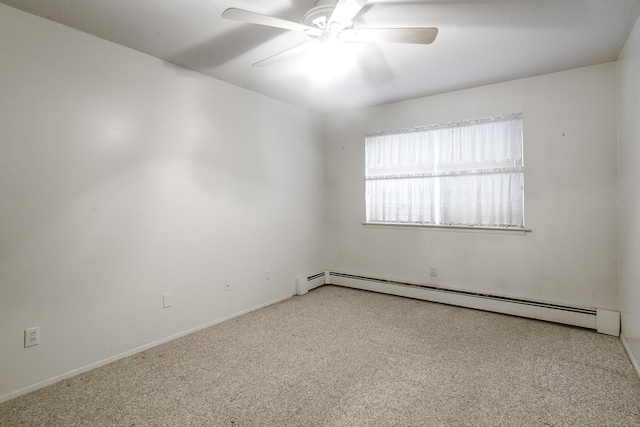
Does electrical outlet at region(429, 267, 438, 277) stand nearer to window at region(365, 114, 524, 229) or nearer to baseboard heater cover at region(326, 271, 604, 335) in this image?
baseboard heater cover at region(326, 271, 604, 335)

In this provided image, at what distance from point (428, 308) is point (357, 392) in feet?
6.00

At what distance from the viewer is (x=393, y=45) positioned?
8.07ft

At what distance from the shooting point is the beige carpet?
67.6 inches

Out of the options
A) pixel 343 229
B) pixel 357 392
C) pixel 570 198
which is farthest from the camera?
pixel 343 229

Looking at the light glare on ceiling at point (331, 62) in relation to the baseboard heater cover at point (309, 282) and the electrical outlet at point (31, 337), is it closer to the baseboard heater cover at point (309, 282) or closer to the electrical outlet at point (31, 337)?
the baseboard heater cover at point (309, 282)

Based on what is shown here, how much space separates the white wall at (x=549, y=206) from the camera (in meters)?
2.84

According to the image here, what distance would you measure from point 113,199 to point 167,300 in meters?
0.96

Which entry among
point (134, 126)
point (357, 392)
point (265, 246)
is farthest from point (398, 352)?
point (134, 126)

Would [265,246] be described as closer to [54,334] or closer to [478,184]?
[54,334]

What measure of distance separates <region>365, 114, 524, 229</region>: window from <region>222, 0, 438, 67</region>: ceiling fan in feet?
6.27

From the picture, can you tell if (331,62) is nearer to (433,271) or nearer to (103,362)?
(433,271)

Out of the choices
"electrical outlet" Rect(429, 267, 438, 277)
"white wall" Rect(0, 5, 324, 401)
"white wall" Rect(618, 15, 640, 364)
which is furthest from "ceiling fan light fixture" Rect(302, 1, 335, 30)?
"electrical outlet" Rect(429, 267, 438, 277)

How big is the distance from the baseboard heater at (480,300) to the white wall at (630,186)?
0.68 ft

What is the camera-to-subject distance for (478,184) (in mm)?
3438
